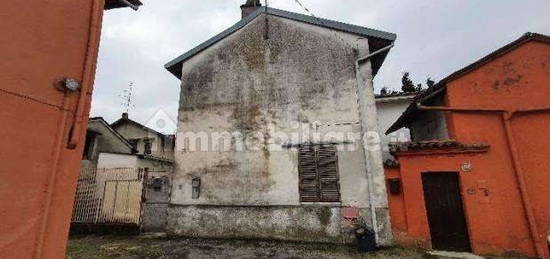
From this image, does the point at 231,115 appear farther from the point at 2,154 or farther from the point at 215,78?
the point at 2,154

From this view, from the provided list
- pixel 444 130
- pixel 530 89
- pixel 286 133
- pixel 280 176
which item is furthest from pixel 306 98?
pixel 530 89

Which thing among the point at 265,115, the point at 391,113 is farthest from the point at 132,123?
the point at 391,113

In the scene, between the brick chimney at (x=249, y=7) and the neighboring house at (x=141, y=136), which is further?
the neighboring house at (x=141, y=136)

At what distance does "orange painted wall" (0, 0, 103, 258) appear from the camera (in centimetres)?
335

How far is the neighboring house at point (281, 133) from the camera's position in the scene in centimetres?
919

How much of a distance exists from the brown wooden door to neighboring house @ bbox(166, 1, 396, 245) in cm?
124

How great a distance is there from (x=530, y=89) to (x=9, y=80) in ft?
37.4

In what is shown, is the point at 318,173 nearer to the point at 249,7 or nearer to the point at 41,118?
the point at 41,118

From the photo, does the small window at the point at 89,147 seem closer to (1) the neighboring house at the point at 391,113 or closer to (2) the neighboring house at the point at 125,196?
(2) the neighboring house at the point at 125,196

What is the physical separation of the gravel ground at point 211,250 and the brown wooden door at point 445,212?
3.47ft

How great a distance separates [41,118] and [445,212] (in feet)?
30.3

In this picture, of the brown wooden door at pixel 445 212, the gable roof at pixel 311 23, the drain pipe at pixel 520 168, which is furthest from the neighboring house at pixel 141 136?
the drain pipe at pixel 520 168

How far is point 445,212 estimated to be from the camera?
856 cm

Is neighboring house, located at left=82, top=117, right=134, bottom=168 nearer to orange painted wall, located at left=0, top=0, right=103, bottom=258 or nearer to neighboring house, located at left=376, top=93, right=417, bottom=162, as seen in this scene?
neighboring house, located at left=376, top=93, right=417, bottom=162
